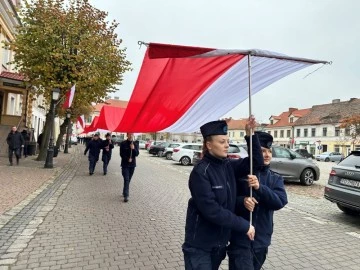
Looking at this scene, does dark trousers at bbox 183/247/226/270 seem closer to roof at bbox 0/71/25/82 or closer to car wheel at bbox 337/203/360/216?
car wheel at bbox 337/203/360/216

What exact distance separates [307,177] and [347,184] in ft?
22.7

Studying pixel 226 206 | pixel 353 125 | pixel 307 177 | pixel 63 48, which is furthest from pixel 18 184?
pixel 353 125

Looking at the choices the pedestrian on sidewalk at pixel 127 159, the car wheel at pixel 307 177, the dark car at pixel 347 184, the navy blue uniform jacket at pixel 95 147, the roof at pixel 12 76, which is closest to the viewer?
the dark car at pixel 347 184

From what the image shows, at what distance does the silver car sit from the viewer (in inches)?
548

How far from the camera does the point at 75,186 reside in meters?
11.5

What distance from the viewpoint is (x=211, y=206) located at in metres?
2.57

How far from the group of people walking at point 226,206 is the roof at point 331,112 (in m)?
58.7

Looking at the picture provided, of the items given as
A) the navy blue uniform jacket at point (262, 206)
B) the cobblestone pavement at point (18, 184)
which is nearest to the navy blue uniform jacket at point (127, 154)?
the cobblestone pavement at point (18, 184)

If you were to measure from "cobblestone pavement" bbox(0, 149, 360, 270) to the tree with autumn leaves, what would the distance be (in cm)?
836

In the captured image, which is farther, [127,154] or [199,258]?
[127,154]

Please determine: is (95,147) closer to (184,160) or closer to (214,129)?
(184,160)

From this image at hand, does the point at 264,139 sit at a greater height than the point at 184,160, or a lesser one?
greater

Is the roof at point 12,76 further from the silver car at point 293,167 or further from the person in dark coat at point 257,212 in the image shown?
the person in dark coat at point 257,212

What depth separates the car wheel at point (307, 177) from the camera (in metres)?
14.1
